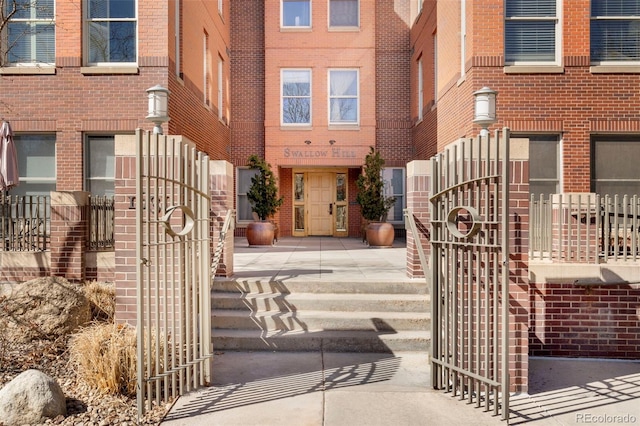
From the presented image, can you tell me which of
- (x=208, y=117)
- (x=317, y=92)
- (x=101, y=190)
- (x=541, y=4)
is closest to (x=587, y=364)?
(x=541, y=4)

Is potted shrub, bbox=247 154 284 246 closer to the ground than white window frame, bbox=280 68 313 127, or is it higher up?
closer to the ground

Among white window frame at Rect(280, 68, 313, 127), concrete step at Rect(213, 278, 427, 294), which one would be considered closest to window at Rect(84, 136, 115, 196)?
concrete step at Rect(213, 278, 427, 294)

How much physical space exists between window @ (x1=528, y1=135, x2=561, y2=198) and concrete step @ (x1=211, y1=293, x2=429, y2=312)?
548 cm

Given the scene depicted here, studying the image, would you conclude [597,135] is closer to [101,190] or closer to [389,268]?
[389,268]

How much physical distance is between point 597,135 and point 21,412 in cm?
1120

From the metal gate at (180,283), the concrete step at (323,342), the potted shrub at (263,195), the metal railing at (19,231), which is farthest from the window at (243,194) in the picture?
the metal gate at (180,283)

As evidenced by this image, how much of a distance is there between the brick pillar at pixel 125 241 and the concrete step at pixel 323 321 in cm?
106

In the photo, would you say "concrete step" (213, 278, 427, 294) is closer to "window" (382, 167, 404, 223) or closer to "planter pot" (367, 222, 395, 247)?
"planter pot" (367, 222, 395, 247)

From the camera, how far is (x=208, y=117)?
13.3m

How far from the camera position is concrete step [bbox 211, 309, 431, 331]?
17.8 feet

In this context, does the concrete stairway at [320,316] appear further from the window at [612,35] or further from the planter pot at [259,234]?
the window at [612,35]

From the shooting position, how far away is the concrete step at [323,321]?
5.42 m

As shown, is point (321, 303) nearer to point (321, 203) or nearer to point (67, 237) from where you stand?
point (67, 237)

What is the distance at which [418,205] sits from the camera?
6.37m
